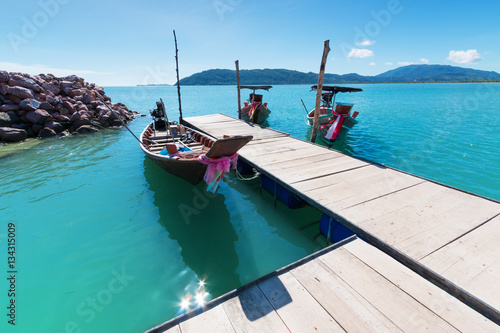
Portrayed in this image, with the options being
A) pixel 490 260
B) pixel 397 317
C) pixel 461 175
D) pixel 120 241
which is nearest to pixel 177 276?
pixel 120 241

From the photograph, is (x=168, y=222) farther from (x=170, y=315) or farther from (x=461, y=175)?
(x=461, y=175)

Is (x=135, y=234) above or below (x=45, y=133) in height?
below

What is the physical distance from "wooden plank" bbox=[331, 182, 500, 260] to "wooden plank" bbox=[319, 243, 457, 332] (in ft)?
2.91

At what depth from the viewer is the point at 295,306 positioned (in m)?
3.10

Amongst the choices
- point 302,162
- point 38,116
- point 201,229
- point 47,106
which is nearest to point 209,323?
point 201,229

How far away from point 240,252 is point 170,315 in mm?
2211

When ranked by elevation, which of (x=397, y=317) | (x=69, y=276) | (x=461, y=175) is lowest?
(x=69, y=276)

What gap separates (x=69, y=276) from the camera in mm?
5309

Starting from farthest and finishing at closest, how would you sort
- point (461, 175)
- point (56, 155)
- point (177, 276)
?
point (56, 155) → point (461, 175) → point (177, 276)

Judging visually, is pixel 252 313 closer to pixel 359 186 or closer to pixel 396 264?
pixel 396 264

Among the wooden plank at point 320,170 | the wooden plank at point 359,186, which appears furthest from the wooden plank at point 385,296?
the wooden plank at point 320,170

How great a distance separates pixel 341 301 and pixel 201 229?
4803mm

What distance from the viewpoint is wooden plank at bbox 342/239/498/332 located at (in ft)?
9.15

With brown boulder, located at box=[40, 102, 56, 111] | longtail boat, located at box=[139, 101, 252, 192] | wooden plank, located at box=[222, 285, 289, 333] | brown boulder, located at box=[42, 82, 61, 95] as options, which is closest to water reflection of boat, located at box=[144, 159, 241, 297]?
longtail boat, located at box=[139, 101, 252, 192]
